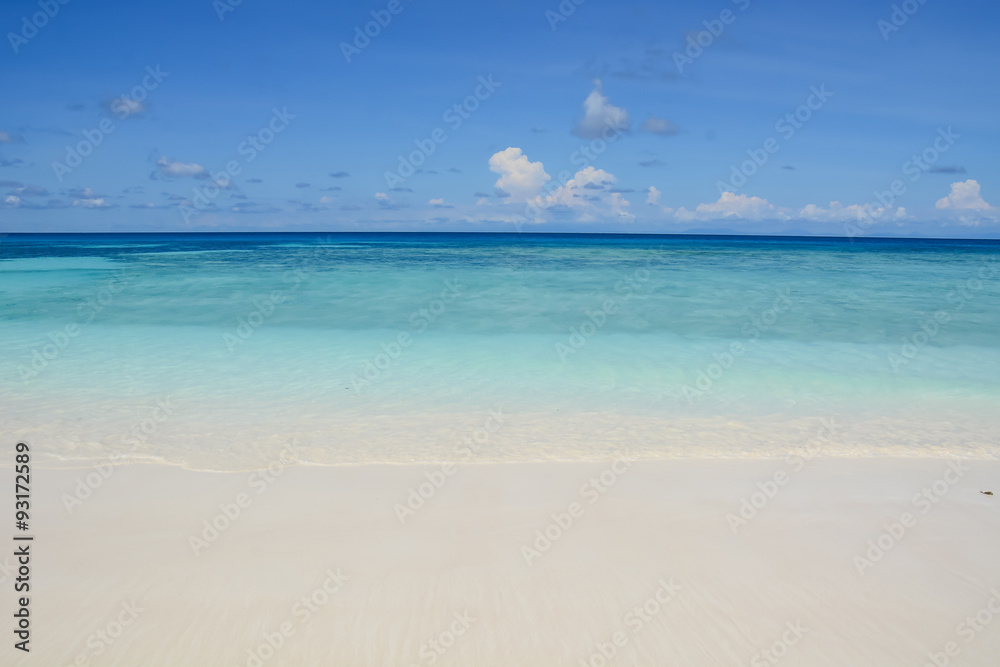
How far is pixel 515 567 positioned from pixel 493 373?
451 cm

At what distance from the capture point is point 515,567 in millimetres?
3600

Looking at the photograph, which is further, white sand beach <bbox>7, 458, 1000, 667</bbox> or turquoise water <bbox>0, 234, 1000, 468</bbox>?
turquoise water <bbox>0, 234, 1000, 468</bbox>

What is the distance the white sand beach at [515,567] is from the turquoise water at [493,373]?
69 cm

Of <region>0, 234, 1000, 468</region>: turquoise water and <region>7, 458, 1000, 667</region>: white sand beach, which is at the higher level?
<region>7, 458, 1000, 667</region>: white sand beach

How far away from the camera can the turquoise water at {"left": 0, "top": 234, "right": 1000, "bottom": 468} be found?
5.68 meters

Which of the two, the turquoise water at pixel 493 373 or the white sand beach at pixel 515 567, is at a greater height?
the white sand beach at pixel 515 567

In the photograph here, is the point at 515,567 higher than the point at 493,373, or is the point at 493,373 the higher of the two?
the point at 515,567

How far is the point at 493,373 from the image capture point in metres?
8.02

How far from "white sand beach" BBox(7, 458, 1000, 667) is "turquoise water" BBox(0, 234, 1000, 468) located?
692mm

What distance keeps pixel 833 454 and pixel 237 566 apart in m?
5.07

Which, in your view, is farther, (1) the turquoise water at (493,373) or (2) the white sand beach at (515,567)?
(1) the turquoise water at (493,373)

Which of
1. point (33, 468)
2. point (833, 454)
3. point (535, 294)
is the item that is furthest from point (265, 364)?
point (535, 294)

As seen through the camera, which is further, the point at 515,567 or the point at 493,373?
the point at 493,373

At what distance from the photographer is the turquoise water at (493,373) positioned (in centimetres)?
568
